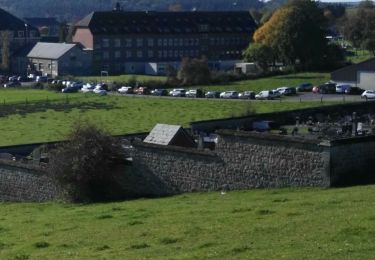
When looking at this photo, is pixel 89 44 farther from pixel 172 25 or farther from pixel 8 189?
pixel 8 189

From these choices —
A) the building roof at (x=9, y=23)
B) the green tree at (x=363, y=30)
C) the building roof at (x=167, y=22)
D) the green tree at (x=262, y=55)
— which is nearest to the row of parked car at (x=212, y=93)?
the green tree at (x=262, y=55)

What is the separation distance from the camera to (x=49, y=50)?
9838 cm

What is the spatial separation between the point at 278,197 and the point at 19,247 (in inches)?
244

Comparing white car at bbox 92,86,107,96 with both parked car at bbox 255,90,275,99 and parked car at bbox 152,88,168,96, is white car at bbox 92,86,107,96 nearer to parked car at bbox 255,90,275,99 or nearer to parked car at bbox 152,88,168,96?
parked car at bbox 152,88,168,96

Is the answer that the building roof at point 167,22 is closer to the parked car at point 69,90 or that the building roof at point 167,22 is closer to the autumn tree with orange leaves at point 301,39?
the autumn tree with orange leaves at point 301,39

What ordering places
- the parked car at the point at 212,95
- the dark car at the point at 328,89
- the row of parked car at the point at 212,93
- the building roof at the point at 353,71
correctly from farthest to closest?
the building roof at the point at 353,71 → the parked car at the point at 212,95 → the dark car at the point at 328,89 → the row of parked car at the point at 212,93

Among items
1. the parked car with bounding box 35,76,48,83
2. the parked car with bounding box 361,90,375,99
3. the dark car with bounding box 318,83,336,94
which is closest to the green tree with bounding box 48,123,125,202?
the parked car with bounding box 361,90,375,99

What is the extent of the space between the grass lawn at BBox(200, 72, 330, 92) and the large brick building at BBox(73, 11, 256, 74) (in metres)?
17.1

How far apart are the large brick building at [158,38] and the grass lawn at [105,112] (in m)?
27.9

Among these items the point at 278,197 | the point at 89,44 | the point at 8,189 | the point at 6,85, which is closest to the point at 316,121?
the point at 8,189

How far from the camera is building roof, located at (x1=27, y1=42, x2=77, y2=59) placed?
95562mm

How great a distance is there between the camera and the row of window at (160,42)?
326ft

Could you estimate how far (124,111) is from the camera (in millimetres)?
58219

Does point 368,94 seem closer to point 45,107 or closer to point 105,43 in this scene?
point 45,107
